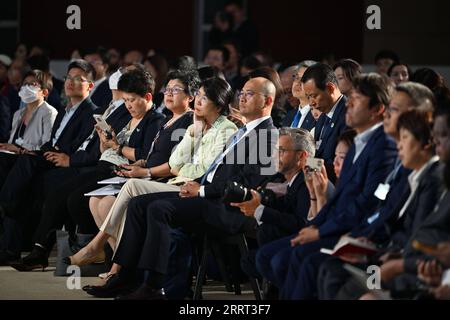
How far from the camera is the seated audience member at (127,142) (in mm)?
7129

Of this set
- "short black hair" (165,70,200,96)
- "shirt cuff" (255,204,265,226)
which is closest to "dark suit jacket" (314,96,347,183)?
"shirt cuff" (255,204,265,226)

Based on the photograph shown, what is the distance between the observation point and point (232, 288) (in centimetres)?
653

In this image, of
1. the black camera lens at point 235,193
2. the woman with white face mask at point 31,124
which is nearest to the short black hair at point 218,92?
the black camera lens at point 235,193

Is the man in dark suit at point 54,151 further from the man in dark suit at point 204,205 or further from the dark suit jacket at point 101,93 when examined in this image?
the man in dark suit at point 204,205

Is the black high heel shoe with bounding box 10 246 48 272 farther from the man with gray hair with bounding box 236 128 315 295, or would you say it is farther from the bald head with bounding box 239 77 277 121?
the man with gray hair with bounding box 236 128 315 295

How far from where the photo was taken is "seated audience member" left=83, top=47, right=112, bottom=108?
9250mm

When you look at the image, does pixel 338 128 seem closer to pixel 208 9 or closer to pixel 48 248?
pixel 48 248

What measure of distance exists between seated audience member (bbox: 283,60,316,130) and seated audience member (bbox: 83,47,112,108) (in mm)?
2133

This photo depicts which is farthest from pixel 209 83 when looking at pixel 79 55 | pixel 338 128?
pixel 79 55

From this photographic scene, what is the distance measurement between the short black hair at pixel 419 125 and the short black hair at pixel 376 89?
0.60m

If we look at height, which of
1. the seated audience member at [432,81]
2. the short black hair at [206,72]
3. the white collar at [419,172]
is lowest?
the white collar at [419,172]

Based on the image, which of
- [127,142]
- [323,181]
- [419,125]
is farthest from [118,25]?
[419,125]

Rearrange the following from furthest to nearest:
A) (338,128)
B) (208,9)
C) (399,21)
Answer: (208,9) → (399,21) → (338,128)

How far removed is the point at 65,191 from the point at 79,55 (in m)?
4.28
